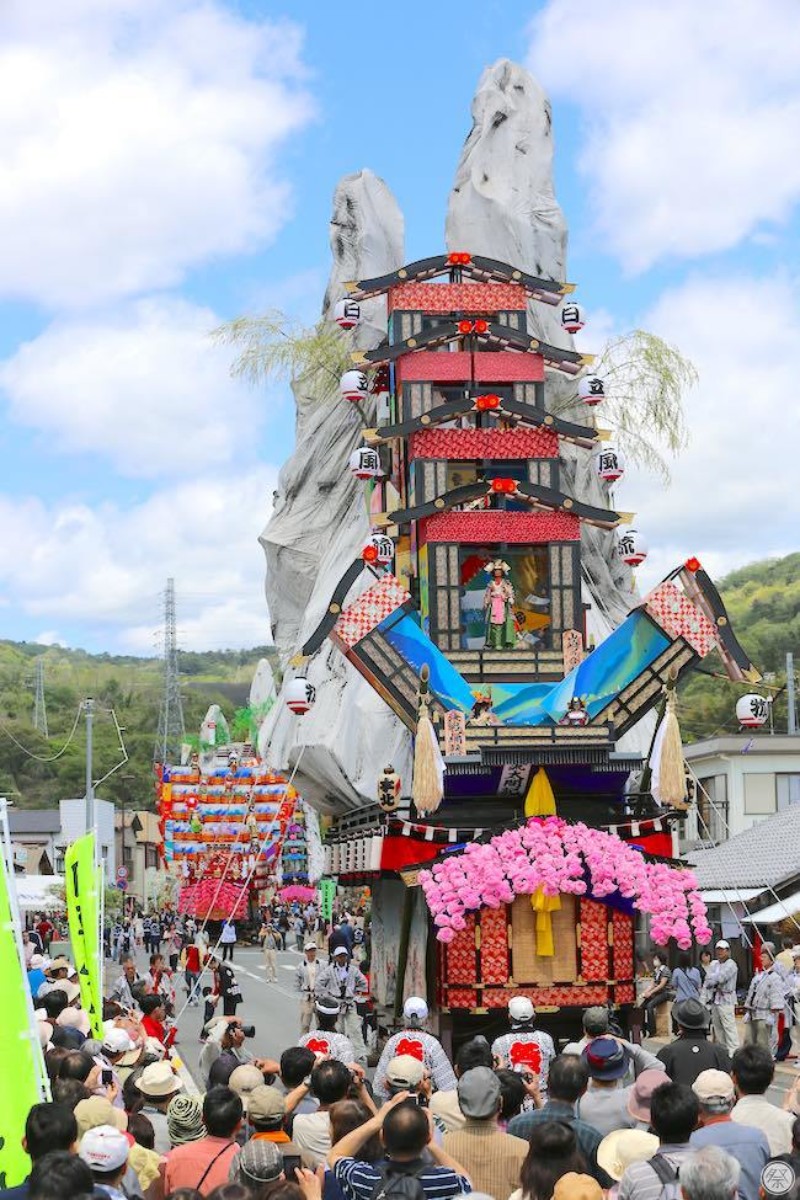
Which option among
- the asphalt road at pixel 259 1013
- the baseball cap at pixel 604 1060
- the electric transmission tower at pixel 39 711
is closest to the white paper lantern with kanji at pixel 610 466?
the asphalt road at pixel 259 1013

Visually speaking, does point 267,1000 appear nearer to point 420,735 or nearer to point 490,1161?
point 420,735

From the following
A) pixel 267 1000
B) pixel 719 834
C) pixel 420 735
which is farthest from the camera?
pixel 719 834

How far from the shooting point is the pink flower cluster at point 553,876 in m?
18.6

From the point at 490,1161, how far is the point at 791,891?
2211 cm

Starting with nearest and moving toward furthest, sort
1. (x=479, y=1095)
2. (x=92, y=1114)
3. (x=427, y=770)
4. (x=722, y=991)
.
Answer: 1. (x=92, y=1114)
2. (x=479, y=1095)
3. (x=427, y=770)
4. (x=722, y=991)

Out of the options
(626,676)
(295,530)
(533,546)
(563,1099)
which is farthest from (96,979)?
(295,530)

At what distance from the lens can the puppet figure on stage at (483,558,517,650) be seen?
26500mm

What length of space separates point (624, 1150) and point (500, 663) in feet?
59.7

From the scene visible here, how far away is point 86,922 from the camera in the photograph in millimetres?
13305

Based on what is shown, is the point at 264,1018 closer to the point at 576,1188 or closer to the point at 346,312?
the point at 346,312

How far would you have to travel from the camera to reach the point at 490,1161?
7.17 meters

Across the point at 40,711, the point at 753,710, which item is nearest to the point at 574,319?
the point at 753,710

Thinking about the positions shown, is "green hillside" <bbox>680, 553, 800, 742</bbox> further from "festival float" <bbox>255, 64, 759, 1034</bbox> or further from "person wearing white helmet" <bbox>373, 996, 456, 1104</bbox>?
"person wearing white helmet" <bbox>373, 996, 456, 1104</bbox>

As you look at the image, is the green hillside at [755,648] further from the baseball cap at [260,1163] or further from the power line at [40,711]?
the baseball cap at [260,1163]
